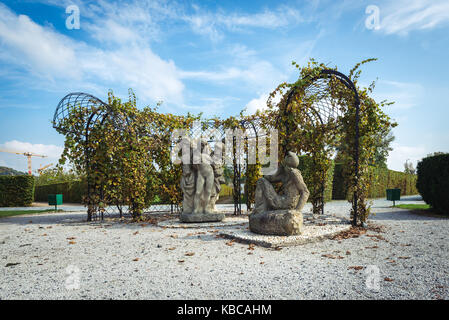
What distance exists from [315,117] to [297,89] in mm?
1974

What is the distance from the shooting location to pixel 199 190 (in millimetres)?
7184

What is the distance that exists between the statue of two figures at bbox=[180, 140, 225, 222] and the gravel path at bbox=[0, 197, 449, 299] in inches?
65.1

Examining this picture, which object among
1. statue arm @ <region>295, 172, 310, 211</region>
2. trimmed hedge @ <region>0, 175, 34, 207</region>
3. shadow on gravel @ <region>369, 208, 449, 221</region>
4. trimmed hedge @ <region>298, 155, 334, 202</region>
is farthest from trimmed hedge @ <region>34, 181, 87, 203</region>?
shadow on gravel @ <region>369, 208, 449, 221</region>

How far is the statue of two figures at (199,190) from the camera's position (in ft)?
23.5

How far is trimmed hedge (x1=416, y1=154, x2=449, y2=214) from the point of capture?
919 cm

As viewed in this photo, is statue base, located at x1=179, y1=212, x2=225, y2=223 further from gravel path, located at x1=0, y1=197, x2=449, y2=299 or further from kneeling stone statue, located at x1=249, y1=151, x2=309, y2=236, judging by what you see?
kneeling stone statue, located at x1=249, y1=151, x2=309, y2=236

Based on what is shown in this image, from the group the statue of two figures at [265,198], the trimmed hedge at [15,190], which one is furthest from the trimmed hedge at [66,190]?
the statue of two figures at [265,198]

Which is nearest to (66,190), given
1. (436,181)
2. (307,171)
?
(307,171)

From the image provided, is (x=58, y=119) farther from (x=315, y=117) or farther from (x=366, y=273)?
(x=366, y=273)

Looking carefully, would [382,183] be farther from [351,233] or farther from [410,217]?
[351,233]

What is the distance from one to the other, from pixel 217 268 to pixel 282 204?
2427mm

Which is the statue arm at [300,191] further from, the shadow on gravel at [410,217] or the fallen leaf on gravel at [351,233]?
the shadow on gravel at [410,217]

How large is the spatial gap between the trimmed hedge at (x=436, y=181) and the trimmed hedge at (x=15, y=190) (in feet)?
66.1
